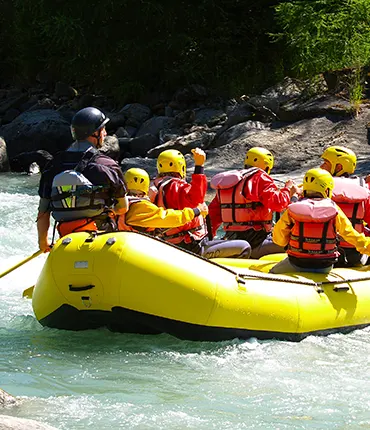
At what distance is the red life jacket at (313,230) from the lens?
5.96 meters

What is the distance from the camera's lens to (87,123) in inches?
221

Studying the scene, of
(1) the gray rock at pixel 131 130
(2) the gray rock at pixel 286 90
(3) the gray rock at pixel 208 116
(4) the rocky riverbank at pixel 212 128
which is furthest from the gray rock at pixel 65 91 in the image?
(2) the gray rock at pixel 286 90

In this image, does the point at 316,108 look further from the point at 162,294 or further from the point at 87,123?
the point at 162,294

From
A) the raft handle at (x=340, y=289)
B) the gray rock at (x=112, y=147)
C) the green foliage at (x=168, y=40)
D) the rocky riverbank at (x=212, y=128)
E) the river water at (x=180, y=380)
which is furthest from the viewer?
the green foliage at (x=168, y=40)

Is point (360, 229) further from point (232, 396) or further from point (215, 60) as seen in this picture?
point (215, 60)

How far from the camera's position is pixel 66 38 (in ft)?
63.2

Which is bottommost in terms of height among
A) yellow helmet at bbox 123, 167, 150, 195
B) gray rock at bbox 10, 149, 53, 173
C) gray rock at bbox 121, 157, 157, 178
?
gray rock at bbox 10, 149, 53, 173

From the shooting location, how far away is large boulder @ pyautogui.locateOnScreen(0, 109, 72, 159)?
17.4 meters

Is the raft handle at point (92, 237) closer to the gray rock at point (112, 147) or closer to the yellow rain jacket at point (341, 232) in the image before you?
the yellow rain jacket at point (341, 232)

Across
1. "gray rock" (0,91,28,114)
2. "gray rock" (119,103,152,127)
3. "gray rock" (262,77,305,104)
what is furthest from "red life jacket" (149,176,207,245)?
"gray rock" (0,91,28,114)

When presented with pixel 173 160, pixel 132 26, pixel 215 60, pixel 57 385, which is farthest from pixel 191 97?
pixel 57 385

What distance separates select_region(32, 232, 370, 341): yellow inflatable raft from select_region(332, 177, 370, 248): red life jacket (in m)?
0.85

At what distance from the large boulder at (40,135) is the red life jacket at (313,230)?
11.6 meters

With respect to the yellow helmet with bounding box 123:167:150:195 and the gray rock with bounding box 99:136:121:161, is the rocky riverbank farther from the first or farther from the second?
the yellow helmet with bounding box 123:167:150:195
